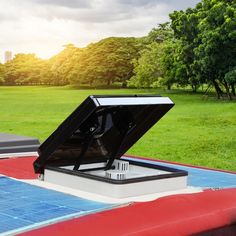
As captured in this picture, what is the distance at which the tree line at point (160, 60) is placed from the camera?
2092 cm

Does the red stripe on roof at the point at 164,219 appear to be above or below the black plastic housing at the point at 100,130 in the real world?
below

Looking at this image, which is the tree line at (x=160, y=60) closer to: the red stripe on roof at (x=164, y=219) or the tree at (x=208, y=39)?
the tree at (x=208, y=39)

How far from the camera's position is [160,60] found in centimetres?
3067

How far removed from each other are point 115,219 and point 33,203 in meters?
0.53

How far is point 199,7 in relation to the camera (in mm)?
24609

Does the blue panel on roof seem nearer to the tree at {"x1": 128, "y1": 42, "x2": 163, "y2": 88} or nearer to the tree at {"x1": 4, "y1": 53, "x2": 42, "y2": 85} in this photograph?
the tree at {"x1": 128, "y1": 42, "x2": 163, "y2": 88}

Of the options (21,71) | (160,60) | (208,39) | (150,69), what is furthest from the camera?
(21,71)

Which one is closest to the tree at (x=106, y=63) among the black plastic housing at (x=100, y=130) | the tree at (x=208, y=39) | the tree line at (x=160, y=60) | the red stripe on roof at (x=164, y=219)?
the tree line at (x=160, y=60)

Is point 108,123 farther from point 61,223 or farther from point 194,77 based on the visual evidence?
point 194,77

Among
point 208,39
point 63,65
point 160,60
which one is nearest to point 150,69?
point 160,60

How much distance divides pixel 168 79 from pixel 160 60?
7.62ft

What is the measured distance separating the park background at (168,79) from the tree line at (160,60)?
0.04 m

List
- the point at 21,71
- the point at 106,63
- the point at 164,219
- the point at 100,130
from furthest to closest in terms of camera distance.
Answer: the point at 21,71, the point at 106,63, the point at 100,130, the point at 164,219

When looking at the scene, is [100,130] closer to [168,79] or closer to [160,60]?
[168,79]
